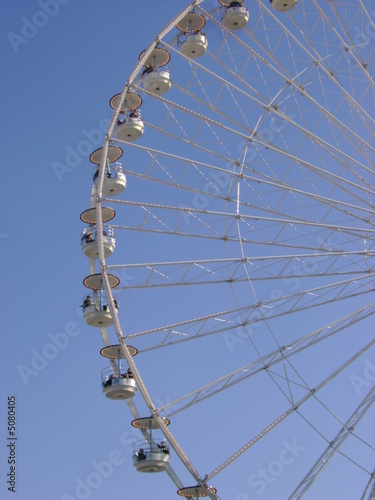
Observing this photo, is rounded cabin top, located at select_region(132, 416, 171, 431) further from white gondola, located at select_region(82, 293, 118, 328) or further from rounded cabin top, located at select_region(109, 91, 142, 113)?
rounded cabin top, located at select_region(109, 91, 142, 113)

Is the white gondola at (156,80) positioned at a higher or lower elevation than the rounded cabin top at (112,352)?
higher

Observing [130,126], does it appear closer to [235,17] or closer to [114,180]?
[114,180]

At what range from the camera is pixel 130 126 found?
32.0 meters

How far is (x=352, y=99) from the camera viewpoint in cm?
3150

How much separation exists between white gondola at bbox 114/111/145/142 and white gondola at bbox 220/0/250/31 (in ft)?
14.3

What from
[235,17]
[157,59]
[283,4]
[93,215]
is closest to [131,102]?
[157,59]

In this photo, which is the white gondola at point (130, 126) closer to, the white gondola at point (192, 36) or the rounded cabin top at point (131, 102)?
the rounded cabin top at point (131, 102)

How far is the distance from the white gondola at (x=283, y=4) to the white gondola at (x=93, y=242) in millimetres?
9975

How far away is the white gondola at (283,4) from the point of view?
109ft

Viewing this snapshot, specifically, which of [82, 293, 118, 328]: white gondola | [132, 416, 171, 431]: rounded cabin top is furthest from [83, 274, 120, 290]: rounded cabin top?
[132, 416, 171, 431]: rounded cabin top

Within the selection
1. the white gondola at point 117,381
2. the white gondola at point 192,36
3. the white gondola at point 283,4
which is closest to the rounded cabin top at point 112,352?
the white gondola at point 117,381

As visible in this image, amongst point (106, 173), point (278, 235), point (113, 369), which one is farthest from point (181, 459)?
point (106, 173)

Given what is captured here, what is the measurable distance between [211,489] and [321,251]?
8.40 meters

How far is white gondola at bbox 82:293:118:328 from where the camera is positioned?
1220 inches
